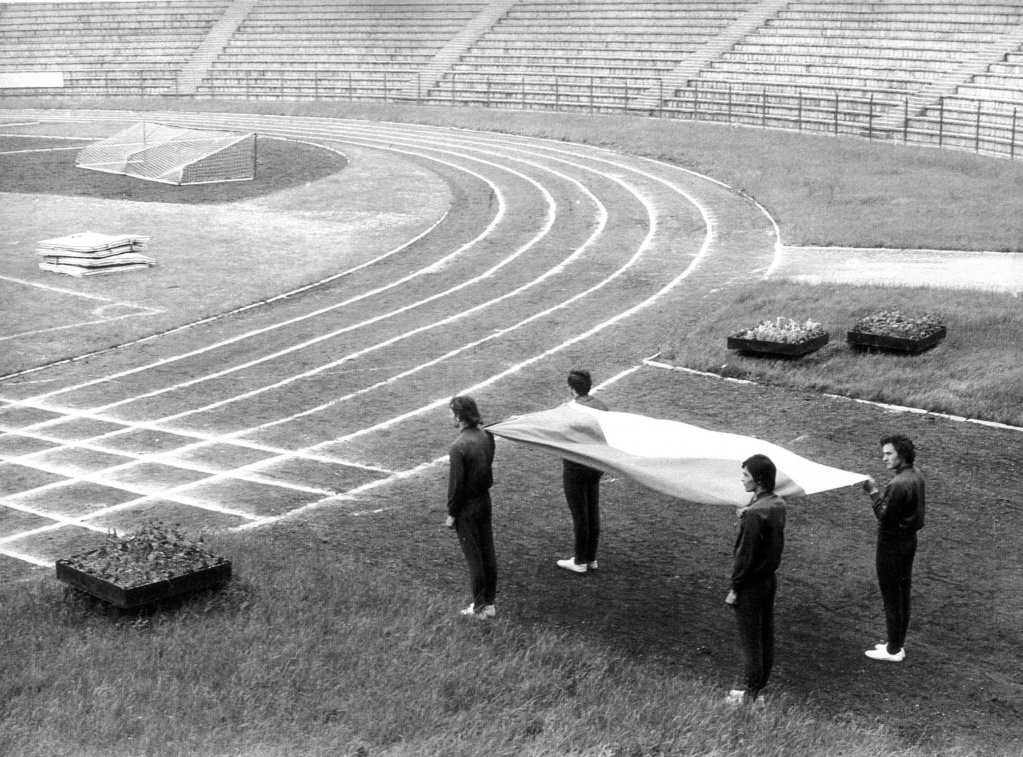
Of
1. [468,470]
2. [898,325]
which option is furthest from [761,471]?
[898,325]

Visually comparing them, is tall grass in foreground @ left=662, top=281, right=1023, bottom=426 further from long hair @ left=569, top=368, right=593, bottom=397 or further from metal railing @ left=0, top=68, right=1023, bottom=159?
metal railing @ left=0, top=68, right=1023, bottom=159

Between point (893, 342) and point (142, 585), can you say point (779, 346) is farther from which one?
point (142, 585)

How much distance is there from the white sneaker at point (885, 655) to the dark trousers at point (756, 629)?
3.72ft

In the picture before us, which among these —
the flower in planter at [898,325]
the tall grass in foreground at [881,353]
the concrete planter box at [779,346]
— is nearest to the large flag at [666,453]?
the tall grass in foreground at [881,353]

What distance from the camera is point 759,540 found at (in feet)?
31.7

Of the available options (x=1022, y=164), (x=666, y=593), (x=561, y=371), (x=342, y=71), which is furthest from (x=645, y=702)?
(x=342, y=71)

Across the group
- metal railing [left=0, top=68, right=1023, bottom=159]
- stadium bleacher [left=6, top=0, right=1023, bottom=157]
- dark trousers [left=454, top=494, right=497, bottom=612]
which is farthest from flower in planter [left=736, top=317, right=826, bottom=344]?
stadium bleacher [left=6, top=0, right=1023, bottom=157]

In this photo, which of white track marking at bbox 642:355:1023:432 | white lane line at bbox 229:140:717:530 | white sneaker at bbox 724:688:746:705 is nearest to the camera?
white sneaker at bbox 724:688:746:705

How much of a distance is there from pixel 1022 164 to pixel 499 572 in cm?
2853

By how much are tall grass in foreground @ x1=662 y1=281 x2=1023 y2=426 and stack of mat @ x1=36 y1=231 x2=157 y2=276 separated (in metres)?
12.1

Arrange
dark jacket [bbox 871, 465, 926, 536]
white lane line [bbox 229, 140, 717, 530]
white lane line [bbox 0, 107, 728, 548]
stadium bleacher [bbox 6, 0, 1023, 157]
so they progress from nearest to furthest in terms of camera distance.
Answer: dark jacket [bbox 871, 465, 926, 536], white lane line [bbox 229, 140, 717, 530], white lane line [bbox 0, 107, 728, 548], stadium bleacher [bbox 6, 0, 1023, 157]

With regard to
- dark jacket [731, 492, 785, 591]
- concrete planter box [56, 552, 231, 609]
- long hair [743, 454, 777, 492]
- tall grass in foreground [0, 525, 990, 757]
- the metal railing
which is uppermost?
the metal railing

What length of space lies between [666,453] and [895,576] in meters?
2.23

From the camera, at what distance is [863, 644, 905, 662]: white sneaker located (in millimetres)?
10555
